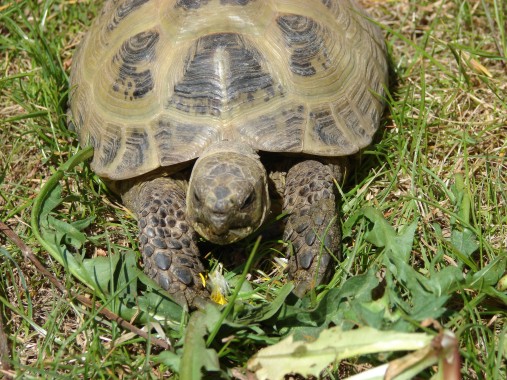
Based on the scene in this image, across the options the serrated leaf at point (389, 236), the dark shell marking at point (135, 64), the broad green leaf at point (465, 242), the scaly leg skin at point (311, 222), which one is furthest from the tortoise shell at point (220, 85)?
the broad green leaf at point (465, 242)

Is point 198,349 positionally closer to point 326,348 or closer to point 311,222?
point 326,348

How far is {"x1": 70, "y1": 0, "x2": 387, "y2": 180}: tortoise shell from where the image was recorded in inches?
129

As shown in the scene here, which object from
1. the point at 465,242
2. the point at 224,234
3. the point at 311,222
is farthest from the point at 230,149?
the point at 465,242

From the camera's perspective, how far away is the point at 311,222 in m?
3.25

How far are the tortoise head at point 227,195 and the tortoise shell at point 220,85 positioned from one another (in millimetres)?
161

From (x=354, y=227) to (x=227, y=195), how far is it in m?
0.82

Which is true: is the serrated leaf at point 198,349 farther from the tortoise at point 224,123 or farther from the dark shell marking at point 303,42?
the dark shell marking at point 303,42

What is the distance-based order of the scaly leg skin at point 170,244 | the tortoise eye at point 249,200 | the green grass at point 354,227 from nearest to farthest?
the green grass at point 354,227 < the tortoise eye at point 249,200 < the scaly leg skin at point 170,244

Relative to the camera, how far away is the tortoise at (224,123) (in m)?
3.13

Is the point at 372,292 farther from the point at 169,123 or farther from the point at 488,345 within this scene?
the point at 169,123

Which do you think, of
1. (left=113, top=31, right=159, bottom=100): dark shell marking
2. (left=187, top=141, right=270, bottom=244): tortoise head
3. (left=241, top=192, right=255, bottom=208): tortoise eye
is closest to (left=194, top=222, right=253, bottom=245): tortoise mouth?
(left=187, top=141, right=270, bottom=244): tortoise head

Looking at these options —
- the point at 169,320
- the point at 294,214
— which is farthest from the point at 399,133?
the point at 169,320

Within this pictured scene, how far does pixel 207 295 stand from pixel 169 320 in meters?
0.24

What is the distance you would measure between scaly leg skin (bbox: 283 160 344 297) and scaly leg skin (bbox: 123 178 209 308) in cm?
46
